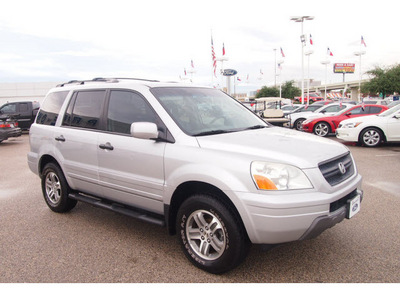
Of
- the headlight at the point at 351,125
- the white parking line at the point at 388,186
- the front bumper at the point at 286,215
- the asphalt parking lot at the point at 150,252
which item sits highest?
the front bumper at the point at 286,215

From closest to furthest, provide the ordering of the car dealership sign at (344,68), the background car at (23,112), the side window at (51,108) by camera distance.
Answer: the side window at (51,108) → the background car at (23,112) → the car dealership sign at (344,68)

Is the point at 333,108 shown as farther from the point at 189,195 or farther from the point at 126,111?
the point at 189,195

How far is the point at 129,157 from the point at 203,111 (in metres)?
0.97

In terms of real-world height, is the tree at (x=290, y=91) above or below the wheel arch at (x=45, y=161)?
above

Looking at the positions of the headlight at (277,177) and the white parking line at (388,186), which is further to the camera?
the white parking line at (388,186)

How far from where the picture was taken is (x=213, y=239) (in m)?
3.03

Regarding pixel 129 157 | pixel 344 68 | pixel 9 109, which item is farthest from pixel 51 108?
pixel 344 68

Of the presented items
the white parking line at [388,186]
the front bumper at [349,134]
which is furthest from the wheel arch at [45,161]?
the front bumper at [349,134]

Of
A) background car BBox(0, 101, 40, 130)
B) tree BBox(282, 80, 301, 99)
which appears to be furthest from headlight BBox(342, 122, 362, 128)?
tree BBox(282, 80, 301, 99)

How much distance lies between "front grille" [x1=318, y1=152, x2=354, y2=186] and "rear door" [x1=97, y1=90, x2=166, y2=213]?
1517mm

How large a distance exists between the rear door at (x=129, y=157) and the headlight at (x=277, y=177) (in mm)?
1001

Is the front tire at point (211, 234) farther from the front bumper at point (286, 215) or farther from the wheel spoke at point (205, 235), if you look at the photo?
the front bumper at point (286, 215)

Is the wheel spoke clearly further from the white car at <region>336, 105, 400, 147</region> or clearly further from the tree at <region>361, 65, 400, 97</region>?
the tree at <region>361, 65, 400, 97</region>

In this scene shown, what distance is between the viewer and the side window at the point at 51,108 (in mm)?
4754
